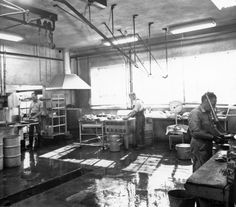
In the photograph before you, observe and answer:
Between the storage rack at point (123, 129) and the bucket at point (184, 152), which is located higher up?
the storage rack at point (123, 129)

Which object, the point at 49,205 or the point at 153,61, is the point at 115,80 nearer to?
the point at 153,61

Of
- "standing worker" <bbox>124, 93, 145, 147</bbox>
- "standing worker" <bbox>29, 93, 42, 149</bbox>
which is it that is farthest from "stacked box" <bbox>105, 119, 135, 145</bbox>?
"standing worker" <bbox>29, 93, 42, 149</bbox>

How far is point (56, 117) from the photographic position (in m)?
9.19

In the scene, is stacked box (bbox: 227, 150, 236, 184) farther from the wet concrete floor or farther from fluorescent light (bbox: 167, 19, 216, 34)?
fluorescent light (bbox: 167, 19, 216, 34)

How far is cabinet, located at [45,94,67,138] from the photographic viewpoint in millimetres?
8836

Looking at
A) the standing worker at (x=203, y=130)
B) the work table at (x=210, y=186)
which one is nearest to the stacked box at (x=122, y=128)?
the standing worker at (x=203, y=130)

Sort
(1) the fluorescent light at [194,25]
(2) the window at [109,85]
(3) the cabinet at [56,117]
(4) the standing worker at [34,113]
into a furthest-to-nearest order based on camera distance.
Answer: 1. (2) the window at [109,85]
2. (3) the cabinet at [56,117]
3. (4) the standing worker at [34,113]
4. (1) the fluorescent light at [194,25]

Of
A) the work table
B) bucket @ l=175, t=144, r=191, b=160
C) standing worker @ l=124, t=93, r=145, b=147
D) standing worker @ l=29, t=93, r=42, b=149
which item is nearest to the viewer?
the work table

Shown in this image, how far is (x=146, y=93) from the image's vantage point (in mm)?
8609

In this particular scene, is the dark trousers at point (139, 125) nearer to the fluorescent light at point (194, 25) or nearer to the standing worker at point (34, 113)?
the fluorescent light at point (194, 25)

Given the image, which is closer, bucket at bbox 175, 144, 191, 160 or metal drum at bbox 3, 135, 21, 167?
metal drum at bbox 3, 135, 21, 167

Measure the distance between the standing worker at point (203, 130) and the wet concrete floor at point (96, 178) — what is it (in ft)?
2.77

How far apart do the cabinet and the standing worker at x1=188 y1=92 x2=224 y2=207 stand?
242 inches

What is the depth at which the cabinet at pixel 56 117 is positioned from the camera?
8836 millimetres
